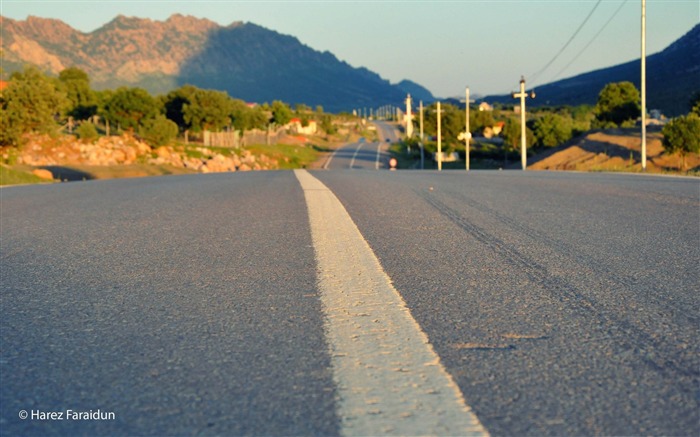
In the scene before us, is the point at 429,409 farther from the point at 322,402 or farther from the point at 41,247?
the point at 41,247

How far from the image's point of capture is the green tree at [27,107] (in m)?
38.0

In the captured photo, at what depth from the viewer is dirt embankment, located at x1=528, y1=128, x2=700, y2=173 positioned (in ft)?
170

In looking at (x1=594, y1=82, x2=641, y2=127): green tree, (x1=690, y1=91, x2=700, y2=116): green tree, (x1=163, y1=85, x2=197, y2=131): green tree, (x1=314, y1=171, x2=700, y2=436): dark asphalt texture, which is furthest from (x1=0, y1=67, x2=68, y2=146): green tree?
(x1=594, y1=82, x2=641, y2=127): green tree

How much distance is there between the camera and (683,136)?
46781 millimetres

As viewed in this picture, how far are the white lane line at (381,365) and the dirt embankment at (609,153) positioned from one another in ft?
162

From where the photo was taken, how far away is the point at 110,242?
22.2 ft

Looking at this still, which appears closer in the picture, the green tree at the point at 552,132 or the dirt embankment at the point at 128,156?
the dirt embankment at the point at 128,156

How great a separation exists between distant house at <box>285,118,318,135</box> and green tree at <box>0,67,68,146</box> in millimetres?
115855

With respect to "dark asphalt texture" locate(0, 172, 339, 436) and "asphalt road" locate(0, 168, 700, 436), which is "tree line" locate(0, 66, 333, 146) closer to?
"asphalt road" locate(0, 168, 700, 436)

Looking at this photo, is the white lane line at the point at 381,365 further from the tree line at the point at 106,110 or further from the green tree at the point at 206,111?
the green tree at the point at 206,111

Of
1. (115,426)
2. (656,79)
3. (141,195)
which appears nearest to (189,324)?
(115,426)

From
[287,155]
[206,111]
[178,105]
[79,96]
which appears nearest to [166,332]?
[206,111]

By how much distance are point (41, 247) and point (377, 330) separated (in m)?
4.17

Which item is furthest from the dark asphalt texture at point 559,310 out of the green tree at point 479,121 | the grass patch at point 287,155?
the green tree at point 479,121
